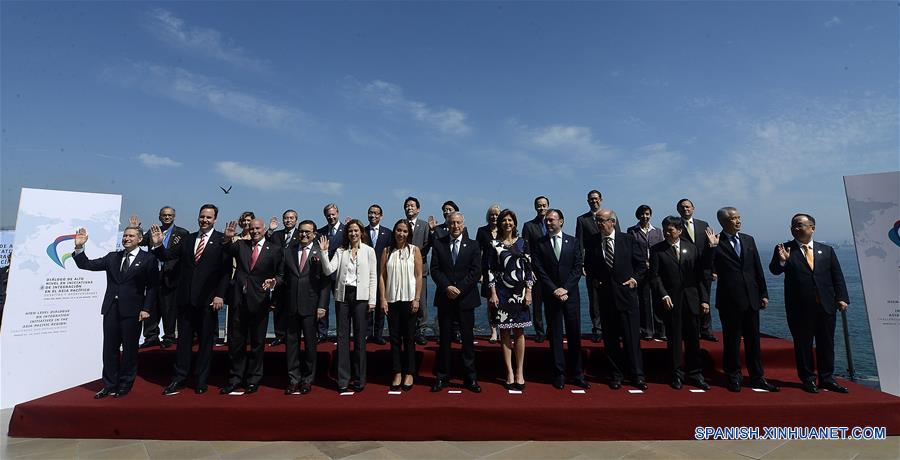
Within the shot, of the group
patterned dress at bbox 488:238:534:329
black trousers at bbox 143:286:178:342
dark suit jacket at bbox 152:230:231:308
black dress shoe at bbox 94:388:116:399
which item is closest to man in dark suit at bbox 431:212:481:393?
patterned dress at bbox 488:238:534:329

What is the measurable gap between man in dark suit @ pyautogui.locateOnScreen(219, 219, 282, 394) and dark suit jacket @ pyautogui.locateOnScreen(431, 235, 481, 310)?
156 cm

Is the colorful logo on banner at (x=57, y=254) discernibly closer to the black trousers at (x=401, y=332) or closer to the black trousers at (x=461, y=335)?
the black trousers at (x=401, y=332)

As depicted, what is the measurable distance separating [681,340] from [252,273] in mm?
4213

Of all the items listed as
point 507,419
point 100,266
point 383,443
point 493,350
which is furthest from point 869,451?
point 100,266

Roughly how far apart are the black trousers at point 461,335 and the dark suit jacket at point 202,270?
2.17 m

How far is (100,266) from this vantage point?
396 centimetres

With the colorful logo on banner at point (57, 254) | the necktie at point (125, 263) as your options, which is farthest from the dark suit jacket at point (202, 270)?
the colorful logo on banner at point (57, 254)

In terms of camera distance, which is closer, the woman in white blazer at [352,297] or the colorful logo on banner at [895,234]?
the woman in white blazer at [352,297]

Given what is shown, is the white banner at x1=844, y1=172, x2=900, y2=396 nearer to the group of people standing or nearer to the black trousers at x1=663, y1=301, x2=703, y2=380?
the group of people standing

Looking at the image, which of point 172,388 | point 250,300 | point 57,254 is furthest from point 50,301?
point 250,300

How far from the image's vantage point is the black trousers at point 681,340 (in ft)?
12.9

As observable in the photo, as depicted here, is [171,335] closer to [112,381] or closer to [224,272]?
[112,381]

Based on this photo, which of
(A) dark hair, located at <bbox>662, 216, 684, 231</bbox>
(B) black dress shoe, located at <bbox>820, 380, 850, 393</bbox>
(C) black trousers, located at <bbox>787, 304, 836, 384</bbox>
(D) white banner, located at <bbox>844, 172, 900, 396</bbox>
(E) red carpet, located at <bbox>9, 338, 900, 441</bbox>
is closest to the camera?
(E) red carpet, located at <bbox>9, 338, 900, 441</bbox>

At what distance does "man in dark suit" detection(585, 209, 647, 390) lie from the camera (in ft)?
12.8
